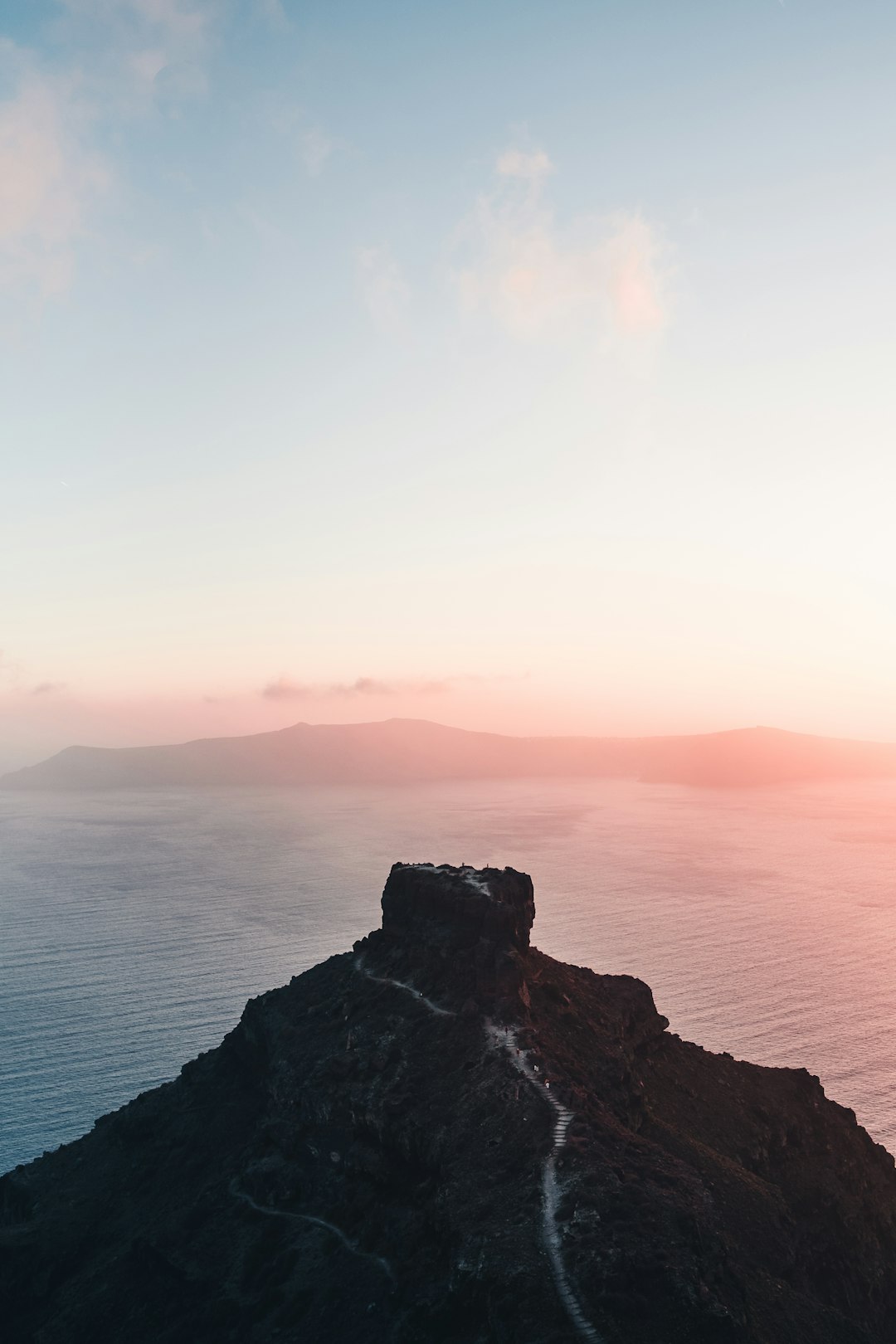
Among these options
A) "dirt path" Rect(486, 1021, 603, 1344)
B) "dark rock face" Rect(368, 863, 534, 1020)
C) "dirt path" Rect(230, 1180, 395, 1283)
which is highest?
"dark rock face" Rect(368, 863, 534, 1020)

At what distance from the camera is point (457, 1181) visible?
4894 cm

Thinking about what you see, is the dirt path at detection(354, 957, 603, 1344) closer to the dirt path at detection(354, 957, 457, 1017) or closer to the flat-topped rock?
the dirt path at detection(354, 957, 457, 1017)

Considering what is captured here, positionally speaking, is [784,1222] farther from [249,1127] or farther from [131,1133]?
[131,1133]

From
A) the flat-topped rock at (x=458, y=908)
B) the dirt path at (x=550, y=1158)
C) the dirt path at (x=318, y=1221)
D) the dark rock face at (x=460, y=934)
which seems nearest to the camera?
the dirt path at (x=550, y=1158)

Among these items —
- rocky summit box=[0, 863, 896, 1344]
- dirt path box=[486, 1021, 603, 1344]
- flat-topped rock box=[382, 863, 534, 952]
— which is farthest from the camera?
flat-topped rock box=[382, 863, 534, 952]

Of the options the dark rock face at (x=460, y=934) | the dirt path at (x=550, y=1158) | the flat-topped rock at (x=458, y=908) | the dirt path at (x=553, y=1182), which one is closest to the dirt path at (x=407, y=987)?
the dirt path at (x=550, y=1158)

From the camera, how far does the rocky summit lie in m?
41.7

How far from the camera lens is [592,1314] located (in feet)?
123

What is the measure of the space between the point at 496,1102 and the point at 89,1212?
40.1m

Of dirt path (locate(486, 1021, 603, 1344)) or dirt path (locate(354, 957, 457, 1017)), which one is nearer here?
dirt path (locate(486, 1021, 603, 1344))

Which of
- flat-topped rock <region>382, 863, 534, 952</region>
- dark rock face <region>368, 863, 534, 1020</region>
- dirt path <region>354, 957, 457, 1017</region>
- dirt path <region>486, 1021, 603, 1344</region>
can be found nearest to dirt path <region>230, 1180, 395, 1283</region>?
dirt path <region>486, 1021, 603, 1344</region>

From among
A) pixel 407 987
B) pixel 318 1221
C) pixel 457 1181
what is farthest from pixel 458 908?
pixel 318 1221

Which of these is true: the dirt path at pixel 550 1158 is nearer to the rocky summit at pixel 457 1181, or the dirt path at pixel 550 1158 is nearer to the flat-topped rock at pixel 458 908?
the rocky summit at pixel 457 1181

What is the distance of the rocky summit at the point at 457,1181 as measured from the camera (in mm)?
41719
